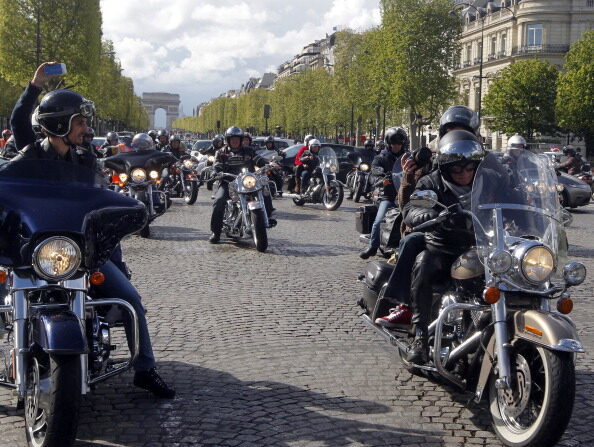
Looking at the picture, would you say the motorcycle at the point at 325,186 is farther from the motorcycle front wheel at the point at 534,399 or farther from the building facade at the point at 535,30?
the building facade at the point at 535,30

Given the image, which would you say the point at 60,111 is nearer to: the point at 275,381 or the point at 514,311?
the point at 275,381

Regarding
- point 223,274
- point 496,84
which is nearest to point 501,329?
point 223,274

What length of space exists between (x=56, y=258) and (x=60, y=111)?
1.14m

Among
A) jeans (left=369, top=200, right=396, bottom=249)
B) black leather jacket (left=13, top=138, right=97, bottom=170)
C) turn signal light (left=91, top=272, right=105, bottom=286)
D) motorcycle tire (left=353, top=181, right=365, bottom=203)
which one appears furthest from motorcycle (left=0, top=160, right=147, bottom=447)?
motorcycle tire (left=353, top=181, right=365, bottom=203)

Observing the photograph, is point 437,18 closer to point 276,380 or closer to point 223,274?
point 223,274

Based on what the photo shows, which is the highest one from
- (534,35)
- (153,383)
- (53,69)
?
(534,35)

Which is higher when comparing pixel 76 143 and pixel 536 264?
pixel 76 143

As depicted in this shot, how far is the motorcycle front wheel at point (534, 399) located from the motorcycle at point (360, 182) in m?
16.8

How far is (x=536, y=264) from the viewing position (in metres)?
4.15

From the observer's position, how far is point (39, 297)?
162 inches

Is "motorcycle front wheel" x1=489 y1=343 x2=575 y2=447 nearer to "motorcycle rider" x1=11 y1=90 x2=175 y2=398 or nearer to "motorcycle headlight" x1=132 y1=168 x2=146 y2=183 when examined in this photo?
"motorcycle rider" x1=11 y1=90 x2=175 y2=398

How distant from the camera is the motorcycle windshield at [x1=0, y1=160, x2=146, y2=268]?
3957 mm

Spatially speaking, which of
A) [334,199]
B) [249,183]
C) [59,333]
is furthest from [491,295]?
[334,199]

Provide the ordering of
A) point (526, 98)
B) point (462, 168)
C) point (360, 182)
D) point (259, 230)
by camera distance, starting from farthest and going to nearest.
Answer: point (526, 98) → point (360, 182) → point (259, 230) → point (462, 168)
